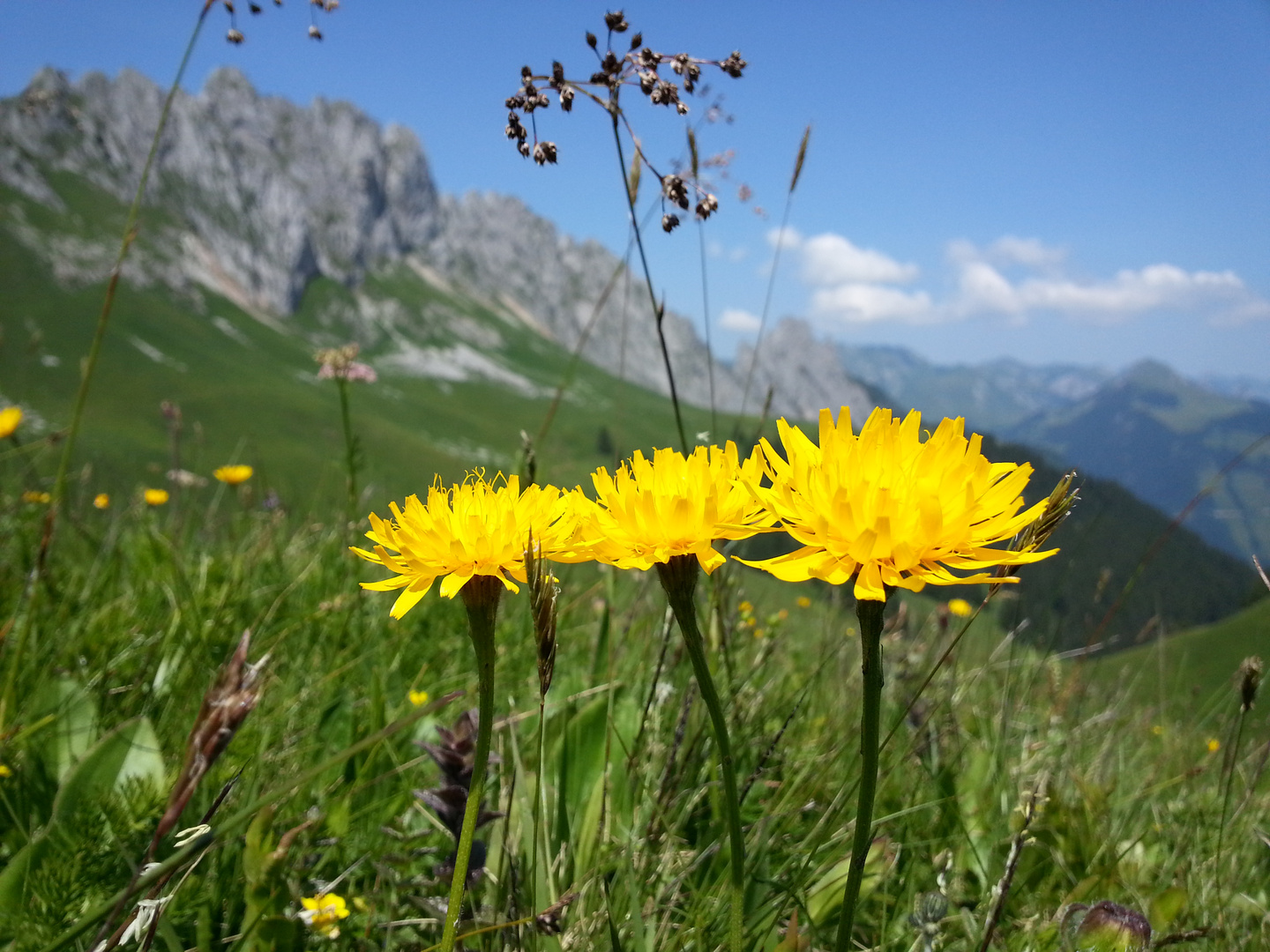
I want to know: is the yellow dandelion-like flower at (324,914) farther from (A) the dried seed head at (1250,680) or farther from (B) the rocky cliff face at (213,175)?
(B) the rocky cliff face at (213,175)

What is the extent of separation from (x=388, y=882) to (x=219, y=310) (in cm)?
17210

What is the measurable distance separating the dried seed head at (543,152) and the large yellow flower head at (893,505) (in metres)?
0.99

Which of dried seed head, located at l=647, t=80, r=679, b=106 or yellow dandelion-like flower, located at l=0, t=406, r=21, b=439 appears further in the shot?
yellow dandelion-like flower, located at l=0, t=406, r=21, b=439

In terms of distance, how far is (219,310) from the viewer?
150 meters

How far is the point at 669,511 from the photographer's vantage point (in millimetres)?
1152

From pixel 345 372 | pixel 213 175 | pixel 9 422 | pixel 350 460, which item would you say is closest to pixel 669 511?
pixel 350 460

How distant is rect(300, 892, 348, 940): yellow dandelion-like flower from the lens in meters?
1.72

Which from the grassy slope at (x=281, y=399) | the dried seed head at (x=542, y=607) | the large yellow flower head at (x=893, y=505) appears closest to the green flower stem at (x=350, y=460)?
the dried seed head at (x=542, y=607)

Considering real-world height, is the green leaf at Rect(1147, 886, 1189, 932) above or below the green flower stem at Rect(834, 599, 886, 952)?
below

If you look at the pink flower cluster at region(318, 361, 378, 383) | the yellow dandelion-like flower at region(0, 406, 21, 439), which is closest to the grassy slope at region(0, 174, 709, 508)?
the yellow dandelion-like flower at region(0, 406, 21, 439)

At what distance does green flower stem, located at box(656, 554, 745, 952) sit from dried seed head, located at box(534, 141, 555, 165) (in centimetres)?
105

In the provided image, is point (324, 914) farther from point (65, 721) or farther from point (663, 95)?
point (663, 95)

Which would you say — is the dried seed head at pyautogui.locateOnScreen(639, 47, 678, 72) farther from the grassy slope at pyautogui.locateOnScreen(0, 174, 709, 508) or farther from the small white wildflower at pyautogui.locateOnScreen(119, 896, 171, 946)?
the grassy slope at pyautogui.locateOnScreen(0, 174, 709, 508)

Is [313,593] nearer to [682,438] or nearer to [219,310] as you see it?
[682,438]
